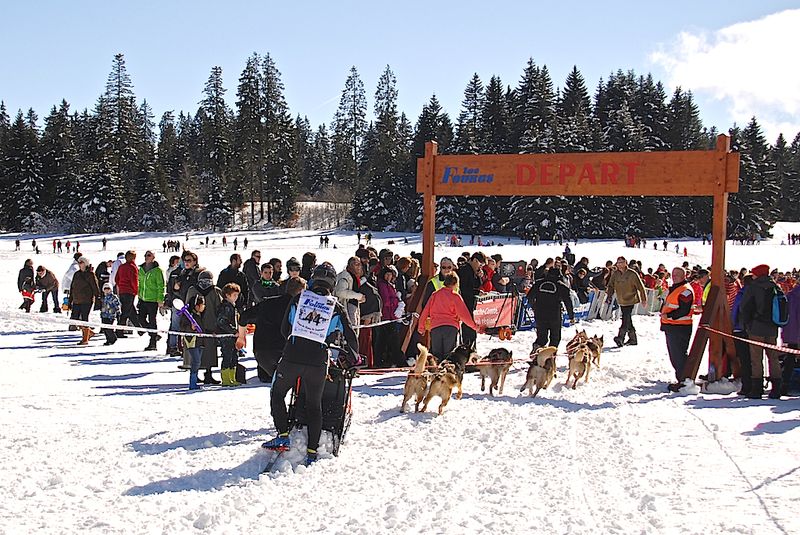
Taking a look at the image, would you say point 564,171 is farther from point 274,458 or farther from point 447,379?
point 274,458

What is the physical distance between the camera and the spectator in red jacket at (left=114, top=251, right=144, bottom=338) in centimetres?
1340

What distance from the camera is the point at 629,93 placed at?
242 feet

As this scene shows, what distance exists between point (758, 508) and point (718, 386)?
4934 mm

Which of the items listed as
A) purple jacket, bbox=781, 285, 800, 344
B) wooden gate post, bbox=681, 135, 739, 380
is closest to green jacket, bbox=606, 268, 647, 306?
wooden gate post, bbox=681, 135, 739, 380

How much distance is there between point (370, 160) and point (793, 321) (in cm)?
7754

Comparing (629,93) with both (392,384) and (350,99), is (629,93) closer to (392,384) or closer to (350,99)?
(350,99)

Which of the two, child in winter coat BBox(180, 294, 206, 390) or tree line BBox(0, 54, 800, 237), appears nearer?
child in winter coat BBox(180, 294, 206, 390)

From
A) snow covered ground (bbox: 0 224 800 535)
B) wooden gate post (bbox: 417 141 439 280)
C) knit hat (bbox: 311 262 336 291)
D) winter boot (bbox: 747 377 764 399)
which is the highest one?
wooden gate post (bbox: 417 141 439 280)

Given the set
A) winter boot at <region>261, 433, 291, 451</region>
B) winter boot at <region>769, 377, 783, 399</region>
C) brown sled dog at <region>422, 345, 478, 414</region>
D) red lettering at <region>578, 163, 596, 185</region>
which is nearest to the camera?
winter boot at <region>261, 433, 291, 451</region>

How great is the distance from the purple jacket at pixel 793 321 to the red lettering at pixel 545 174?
11.6 feet

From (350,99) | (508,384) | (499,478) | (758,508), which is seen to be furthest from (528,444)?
(350,99)

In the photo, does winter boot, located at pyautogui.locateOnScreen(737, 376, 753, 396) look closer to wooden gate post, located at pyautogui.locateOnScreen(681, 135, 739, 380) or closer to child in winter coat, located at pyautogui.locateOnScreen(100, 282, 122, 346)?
wooden gate post, located at pyautogui.locateOnScreen(681, 135, 739, 380)

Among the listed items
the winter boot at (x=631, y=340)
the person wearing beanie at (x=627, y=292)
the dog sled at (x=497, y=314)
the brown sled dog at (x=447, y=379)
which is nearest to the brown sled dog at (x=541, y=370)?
the brown sled dog at (x=447, y=379)

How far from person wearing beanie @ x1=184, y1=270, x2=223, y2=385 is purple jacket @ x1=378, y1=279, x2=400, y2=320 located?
2.44 meters
